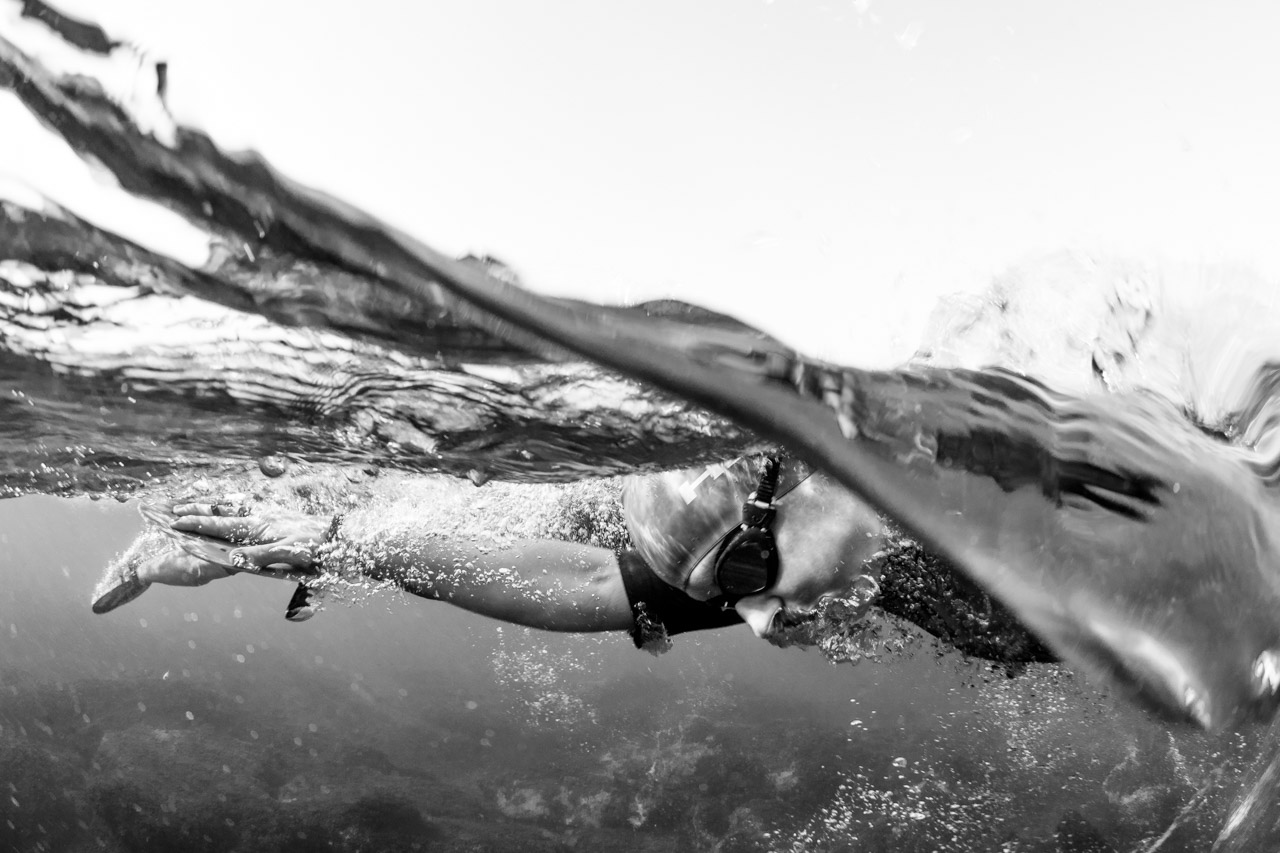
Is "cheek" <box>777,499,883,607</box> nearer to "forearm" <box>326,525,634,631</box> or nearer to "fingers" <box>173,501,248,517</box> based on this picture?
"forearm" <box>326,525,634,631</box>

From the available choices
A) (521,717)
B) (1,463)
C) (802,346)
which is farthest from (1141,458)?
(521,717)

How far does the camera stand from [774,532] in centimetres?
470

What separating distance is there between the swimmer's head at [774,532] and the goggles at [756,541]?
93mm

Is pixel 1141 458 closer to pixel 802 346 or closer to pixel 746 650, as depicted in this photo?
pixel 802 346

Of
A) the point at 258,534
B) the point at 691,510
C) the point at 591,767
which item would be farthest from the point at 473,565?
the point at 591,767

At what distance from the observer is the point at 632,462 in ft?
19.7

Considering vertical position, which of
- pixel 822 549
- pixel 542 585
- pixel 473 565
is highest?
pixel 822 549

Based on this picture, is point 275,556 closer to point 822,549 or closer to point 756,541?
point 756,541

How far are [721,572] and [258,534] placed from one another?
8006mm

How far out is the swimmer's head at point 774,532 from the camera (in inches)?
186

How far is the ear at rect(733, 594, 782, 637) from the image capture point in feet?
16.5

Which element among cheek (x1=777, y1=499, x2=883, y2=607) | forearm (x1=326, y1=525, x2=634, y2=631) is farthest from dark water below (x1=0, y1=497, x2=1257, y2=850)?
forearm (x1=326, y1=525, x2=634, y2=631)

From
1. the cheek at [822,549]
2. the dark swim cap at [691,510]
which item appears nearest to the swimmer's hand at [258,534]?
the dark swim cap at [691,510]

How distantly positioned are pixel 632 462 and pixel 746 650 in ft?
129
